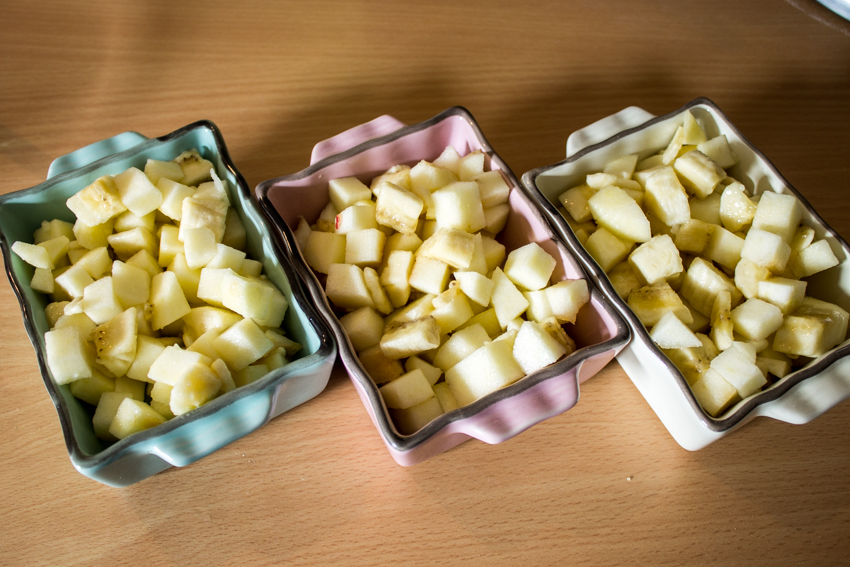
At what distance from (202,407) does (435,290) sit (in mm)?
344

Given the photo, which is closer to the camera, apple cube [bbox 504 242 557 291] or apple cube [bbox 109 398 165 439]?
apple cube [bbox 109 398 165 439]

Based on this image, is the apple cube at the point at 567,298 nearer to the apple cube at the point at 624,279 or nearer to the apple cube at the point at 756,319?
the apple cube at the point at 624,279

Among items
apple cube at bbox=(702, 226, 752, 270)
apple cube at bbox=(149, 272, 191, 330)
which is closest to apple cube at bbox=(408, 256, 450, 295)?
apple cube at bbox=(149, 272, 191, 330)

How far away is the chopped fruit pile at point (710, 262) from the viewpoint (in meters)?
0.81

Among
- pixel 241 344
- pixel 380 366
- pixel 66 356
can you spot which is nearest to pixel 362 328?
pixel 380 366

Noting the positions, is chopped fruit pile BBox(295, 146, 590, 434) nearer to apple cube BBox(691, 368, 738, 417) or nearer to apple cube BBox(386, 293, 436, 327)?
apple cube BBox(386, 293, 436, 327)

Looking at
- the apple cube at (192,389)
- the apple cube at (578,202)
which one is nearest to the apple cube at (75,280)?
the apple cube at (192,389)

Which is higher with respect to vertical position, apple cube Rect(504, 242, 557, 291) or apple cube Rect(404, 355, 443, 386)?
Answer: apple cube Rect(504, 242, 557, 291)

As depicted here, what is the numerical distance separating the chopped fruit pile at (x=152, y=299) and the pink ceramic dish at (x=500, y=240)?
8 centimetres

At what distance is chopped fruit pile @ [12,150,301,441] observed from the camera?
2.40ft

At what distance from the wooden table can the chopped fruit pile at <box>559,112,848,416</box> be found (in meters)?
0.15

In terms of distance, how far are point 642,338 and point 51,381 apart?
0.75 m

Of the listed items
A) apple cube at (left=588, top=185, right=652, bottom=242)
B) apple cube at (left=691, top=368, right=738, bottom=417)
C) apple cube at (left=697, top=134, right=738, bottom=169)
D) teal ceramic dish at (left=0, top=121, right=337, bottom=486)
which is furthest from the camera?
apple cube at (left=697, top=134, right=738, bottom=169)

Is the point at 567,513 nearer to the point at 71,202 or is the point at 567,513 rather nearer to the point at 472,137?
the point at 472,137
